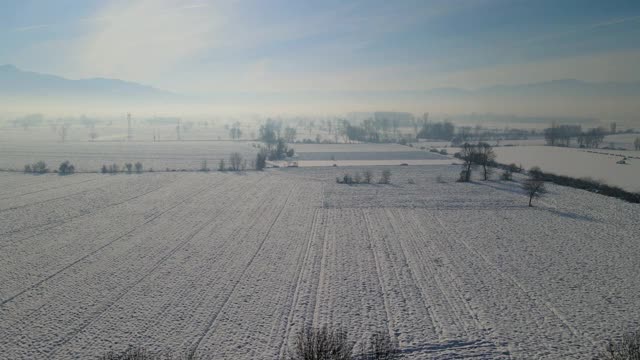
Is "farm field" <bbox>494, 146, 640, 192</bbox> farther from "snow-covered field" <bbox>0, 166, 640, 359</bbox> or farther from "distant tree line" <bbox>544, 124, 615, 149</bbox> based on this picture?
"distant tree line" <bbox>544, 124, 615, 149</bbox>

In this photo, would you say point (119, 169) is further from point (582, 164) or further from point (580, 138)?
point (580, 138)

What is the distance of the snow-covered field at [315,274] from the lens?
45.7 ft

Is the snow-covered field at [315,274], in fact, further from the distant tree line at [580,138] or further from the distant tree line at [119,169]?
the distant tree line at [580,138]

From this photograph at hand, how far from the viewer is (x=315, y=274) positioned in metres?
19.7

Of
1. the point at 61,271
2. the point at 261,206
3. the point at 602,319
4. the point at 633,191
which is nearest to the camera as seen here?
the point at 602,319

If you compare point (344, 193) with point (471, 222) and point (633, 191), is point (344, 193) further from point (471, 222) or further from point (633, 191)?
point (633, 191)

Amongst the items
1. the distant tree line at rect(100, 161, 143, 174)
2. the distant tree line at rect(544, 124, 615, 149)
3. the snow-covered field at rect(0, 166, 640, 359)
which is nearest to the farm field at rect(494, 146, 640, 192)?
the snow-covered field at rect(0, 166, 640, 359)

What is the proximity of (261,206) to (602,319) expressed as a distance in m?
27.1

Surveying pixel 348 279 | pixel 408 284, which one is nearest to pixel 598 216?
pixel 408 284

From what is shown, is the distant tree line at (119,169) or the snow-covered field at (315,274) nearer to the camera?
the snow-covered field at (315,274)

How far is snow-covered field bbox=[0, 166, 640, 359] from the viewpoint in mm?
13930

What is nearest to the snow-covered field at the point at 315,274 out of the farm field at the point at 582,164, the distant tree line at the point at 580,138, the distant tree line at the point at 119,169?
the farm field at the point at 582,164

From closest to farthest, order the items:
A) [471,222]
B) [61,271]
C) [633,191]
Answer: [61,271]
[471,222]
[633,191]

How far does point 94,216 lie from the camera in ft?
105
